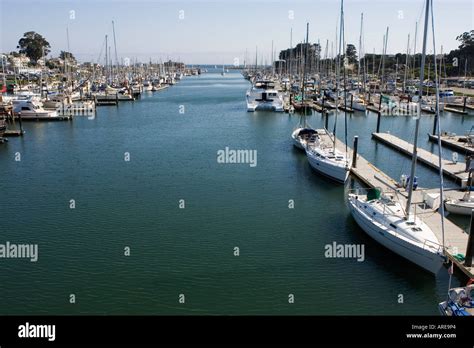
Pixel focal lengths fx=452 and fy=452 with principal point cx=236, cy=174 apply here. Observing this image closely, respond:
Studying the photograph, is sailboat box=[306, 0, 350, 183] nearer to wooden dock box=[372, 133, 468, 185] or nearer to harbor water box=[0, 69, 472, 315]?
harbor water box=[0, 69, 472, 315]

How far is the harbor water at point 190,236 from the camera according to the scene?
20.2 meters

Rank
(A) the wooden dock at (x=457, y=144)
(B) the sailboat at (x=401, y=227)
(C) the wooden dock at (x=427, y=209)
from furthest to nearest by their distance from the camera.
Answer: (A) the wooden dock at (x=457, y=144) < (C) the wooden dock at (x=427, y=209) < (B) the sailboat at (x=401, y=227)

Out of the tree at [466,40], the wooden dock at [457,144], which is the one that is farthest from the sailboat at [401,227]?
the tree at [466,40]

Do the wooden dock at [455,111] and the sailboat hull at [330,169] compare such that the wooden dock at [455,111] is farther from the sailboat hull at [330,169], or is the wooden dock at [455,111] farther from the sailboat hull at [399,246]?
the sailboat hull at [399,246]

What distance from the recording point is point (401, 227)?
906 inches

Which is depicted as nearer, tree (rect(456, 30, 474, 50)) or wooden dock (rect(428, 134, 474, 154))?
wooden dock (rect(428, 134, 474, 154))

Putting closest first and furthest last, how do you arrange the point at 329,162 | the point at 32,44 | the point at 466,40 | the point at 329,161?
the point at 329,162 → the point at 329,161 → the point at 466,40 → the point at 32,44

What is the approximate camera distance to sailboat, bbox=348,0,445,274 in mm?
21094

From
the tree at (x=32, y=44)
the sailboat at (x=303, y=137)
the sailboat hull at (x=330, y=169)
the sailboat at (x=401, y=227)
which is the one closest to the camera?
the sailboat at (x=401, y=227)

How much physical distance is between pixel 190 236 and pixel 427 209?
14.6 m

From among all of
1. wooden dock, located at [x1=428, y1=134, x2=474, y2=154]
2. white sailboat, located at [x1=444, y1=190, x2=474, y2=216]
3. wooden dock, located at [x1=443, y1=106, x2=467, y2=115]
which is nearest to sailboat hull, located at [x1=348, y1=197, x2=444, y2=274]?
white sailboat, located at [x1=444, y1=190, x2=474, y2=216]

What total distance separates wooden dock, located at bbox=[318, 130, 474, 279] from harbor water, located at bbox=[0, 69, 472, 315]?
4.37 ft

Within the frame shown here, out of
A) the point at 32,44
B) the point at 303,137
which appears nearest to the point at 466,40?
the point at 303,137

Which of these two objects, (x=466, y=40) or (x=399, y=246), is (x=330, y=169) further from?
(x=466, y=40)
